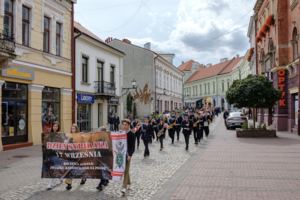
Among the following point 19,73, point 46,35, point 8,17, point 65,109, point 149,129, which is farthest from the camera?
point 65,109

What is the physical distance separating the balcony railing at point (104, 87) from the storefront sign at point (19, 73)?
7.89 m

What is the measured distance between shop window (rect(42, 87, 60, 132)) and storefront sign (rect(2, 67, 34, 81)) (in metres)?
1.65

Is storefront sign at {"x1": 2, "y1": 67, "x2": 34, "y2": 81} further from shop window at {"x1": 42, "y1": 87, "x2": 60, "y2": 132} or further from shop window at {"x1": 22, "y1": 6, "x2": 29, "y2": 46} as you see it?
shop window at {"x1": 42, "y1": 87, "x2": 60, "y2": 132}

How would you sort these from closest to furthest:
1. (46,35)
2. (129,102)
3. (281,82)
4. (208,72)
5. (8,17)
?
(8,17) → (46,35) → (281,82) → (129,102) → (208,72)

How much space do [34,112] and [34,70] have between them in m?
2.19

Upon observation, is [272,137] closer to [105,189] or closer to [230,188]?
[230,188]

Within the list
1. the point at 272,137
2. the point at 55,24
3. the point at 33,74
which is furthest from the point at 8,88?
the point at 272,137

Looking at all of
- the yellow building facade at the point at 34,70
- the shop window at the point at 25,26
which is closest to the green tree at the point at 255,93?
the yellow building facade at the point at 34,70

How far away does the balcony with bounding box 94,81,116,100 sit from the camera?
71.1ft

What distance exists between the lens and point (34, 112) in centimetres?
1431

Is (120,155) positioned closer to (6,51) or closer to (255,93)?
(6,51)

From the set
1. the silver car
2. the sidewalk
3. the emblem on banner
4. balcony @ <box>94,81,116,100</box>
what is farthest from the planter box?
the emblem on banner

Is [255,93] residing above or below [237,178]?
above

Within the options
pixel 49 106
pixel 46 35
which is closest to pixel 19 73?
pixel 49 106
